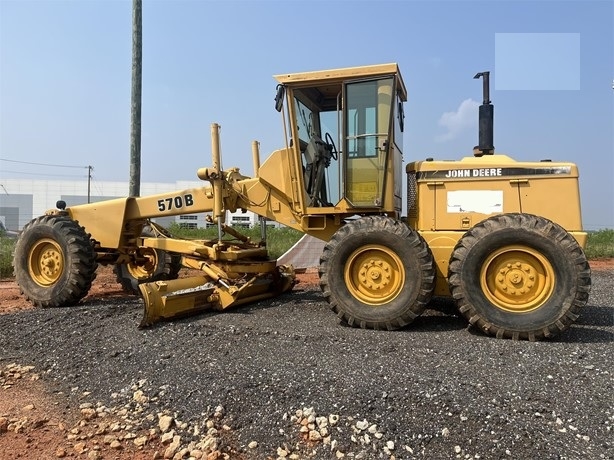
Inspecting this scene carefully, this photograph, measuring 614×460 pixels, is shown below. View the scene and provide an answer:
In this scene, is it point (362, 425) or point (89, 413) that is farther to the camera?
point (89, 413)

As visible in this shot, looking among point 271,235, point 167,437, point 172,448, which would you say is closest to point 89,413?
point 167,437

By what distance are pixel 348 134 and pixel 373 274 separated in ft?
5.69

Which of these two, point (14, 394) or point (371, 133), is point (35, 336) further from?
point (371, 133)

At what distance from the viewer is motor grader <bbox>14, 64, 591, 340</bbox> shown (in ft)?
15.7

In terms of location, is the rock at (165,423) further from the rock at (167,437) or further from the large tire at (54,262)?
the large tire at (54,262)

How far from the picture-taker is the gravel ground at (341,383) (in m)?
3.01

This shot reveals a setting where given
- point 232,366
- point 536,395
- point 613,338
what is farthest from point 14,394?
point 613,338

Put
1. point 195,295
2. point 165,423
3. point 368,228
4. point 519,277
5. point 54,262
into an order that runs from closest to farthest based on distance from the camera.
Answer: point 165,423 → point 519,277 → point 368,228 → point 195,295 → point 54,262

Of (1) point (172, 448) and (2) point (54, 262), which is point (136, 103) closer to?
(2) point (54, 262)

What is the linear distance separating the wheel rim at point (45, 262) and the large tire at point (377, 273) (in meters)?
3.99

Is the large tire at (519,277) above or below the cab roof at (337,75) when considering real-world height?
below

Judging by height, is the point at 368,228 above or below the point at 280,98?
below

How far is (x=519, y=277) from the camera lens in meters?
4.81

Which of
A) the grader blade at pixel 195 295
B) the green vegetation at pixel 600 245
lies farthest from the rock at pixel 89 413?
the green vegetation at pixel 600 245
